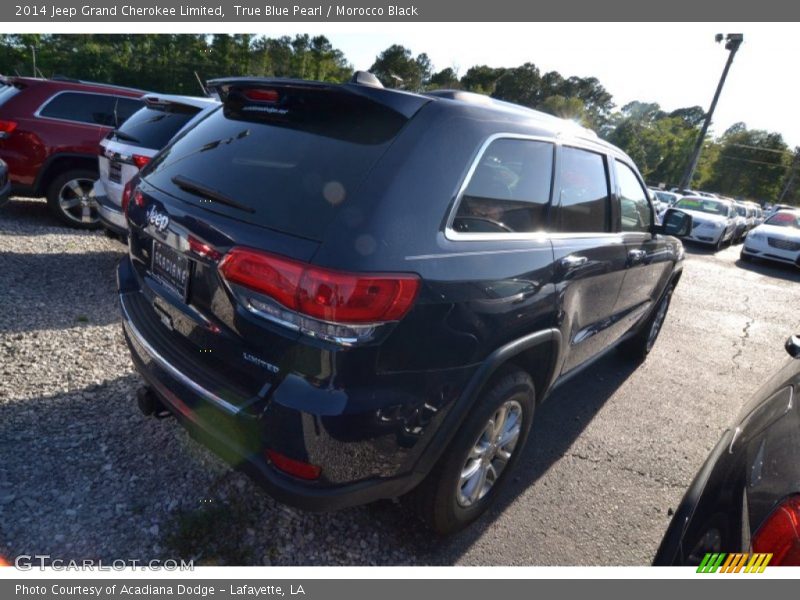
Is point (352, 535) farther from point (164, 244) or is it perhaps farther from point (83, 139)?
point (83, 139)

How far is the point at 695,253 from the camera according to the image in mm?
Answer: 13289

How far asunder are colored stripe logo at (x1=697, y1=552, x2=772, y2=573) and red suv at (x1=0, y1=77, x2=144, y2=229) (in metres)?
6.82

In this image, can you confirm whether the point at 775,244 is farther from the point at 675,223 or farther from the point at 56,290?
the point at 56,290

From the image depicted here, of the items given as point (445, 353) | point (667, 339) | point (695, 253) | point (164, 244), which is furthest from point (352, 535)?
point (695, 253)

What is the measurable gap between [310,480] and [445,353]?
66 cm

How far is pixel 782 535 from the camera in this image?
1.22m

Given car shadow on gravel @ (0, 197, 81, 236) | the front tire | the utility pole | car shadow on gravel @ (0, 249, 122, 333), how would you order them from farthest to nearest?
the utility pole
car shadow on gravel @ (0, 197, 81, 236)
car shadow on gravel @ (0, 249, 122, 333)
the front tire

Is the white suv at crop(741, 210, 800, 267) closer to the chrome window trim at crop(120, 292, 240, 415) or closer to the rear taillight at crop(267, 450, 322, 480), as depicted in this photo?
the rear taillight at crop(267, 450, 322, 480)

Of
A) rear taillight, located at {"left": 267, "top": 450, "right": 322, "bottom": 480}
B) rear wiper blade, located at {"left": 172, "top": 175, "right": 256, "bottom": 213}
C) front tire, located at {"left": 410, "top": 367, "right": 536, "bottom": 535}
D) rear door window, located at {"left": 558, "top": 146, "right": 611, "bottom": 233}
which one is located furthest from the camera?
rear door window, located at {"left": 558, "top": 146, "right": 611, "bottom": 233}

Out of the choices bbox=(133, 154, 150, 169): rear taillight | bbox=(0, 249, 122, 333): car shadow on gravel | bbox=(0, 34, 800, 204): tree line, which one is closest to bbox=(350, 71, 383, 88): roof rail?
bbox=(0, 249, 122, 333): car shadow on gravel

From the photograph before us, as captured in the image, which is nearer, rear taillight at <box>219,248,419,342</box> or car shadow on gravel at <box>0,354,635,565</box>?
rear taillight at <box>219,248,419,342</box>

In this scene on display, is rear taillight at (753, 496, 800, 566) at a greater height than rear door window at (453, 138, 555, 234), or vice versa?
rear door window at (453, 138, 555, 234)

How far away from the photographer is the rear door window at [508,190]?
1.93 metres

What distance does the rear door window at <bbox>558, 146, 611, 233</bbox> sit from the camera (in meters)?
2.55
